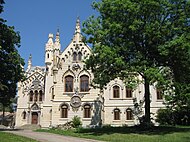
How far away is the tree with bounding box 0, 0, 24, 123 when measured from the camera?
30.0 meters

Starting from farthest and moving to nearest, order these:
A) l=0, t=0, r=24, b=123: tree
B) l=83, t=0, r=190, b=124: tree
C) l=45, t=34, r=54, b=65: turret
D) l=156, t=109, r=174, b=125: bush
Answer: l=45, t=34, r=54, b=65: turret
l=156, t=109, r=174, b=125: bush
l=0, t=0, r=24, b=123: tree
l=83, t=0, r=190, b=124: tree

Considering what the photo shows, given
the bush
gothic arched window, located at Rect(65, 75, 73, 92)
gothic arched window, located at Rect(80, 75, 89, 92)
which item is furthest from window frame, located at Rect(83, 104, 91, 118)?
the bush

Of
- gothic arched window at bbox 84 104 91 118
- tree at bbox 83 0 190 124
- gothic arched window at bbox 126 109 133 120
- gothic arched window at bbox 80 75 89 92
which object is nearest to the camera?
tree at bbox 83 0 190 124

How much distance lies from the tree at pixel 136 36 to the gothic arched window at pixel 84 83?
530 inches

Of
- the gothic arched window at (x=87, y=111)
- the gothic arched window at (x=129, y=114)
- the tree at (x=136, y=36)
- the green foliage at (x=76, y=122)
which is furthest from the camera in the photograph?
the gothic arched window at (x=129, y=114)

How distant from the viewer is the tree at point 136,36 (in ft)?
74.0

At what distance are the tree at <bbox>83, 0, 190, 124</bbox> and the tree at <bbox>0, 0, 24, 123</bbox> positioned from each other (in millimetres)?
10466

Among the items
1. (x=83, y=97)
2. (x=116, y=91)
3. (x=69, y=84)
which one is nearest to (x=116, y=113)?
(x=116, y=91)

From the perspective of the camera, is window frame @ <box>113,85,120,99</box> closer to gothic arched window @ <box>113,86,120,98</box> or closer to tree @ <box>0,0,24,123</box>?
gothic arched window @ <box>113,86,120,98</box>

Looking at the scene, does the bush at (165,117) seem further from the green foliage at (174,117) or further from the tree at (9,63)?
the tree at (9,63)

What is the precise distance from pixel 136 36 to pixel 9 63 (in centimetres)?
1559

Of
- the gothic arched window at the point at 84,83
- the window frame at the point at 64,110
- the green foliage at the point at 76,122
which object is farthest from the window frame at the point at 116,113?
the window frame at the point at 64,110

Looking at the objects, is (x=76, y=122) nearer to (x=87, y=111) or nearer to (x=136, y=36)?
(x=87, y=111)

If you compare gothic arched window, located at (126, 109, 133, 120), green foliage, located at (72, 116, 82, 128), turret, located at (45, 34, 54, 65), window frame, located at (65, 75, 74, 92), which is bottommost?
green foliage, located at (72, 116, 82, 128)
